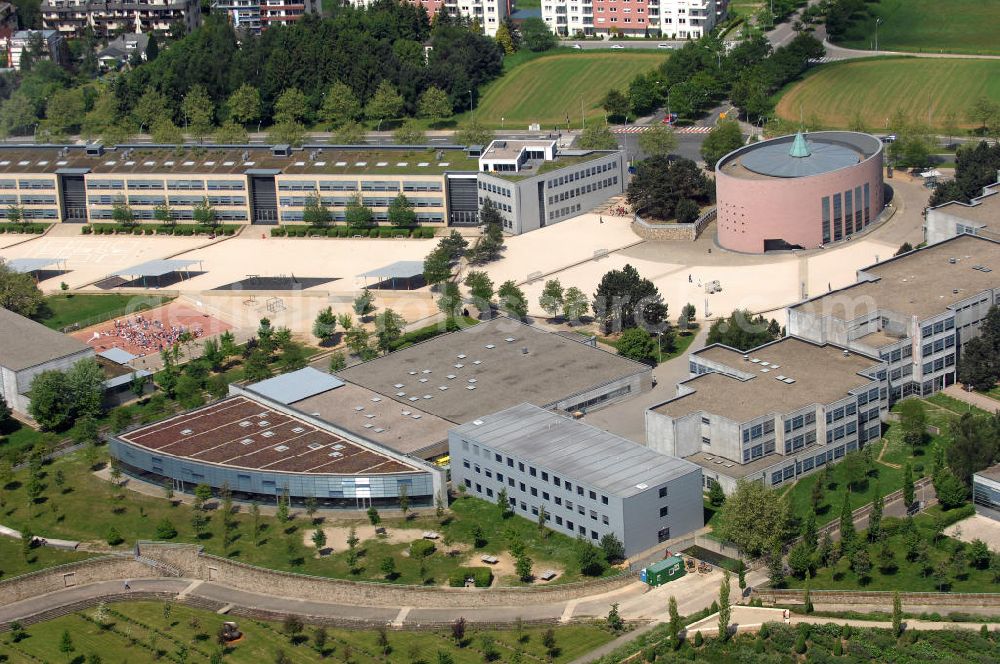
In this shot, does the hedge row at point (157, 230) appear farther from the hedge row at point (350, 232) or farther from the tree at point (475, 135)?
the tree at point (475, 135)

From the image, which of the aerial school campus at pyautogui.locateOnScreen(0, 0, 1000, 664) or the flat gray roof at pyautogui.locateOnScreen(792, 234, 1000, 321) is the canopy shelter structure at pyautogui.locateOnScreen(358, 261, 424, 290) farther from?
the flat gray roof at pyautogui.locateOnScreen(792, 234, 1000, 321)

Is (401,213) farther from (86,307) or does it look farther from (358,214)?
(86,307)

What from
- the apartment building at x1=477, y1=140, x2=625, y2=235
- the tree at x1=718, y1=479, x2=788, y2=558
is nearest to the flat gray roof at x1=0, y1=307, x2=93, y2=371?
the apartment building at x1=477, y1=140, x2=625, y2=235

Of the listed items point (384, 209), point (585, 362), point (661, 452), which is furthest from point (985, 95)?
point (661, 452)

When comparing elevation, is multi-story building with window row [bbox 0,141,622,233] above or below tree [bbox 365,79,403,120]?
below

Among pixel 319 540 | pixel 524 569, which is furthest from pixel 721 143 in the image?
pixel 524 569

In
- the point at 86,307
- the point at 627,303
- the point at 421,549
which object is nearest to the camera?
the point at 421,549

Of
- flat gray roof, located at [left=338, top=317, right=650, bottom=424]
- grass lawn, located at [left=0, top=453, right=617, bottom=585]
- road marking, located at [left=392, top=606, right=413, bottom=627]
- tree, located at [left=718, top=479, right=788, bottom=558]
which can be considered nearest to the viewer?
road marking, located at [left=392, top=606, right=413, bottom=627]
